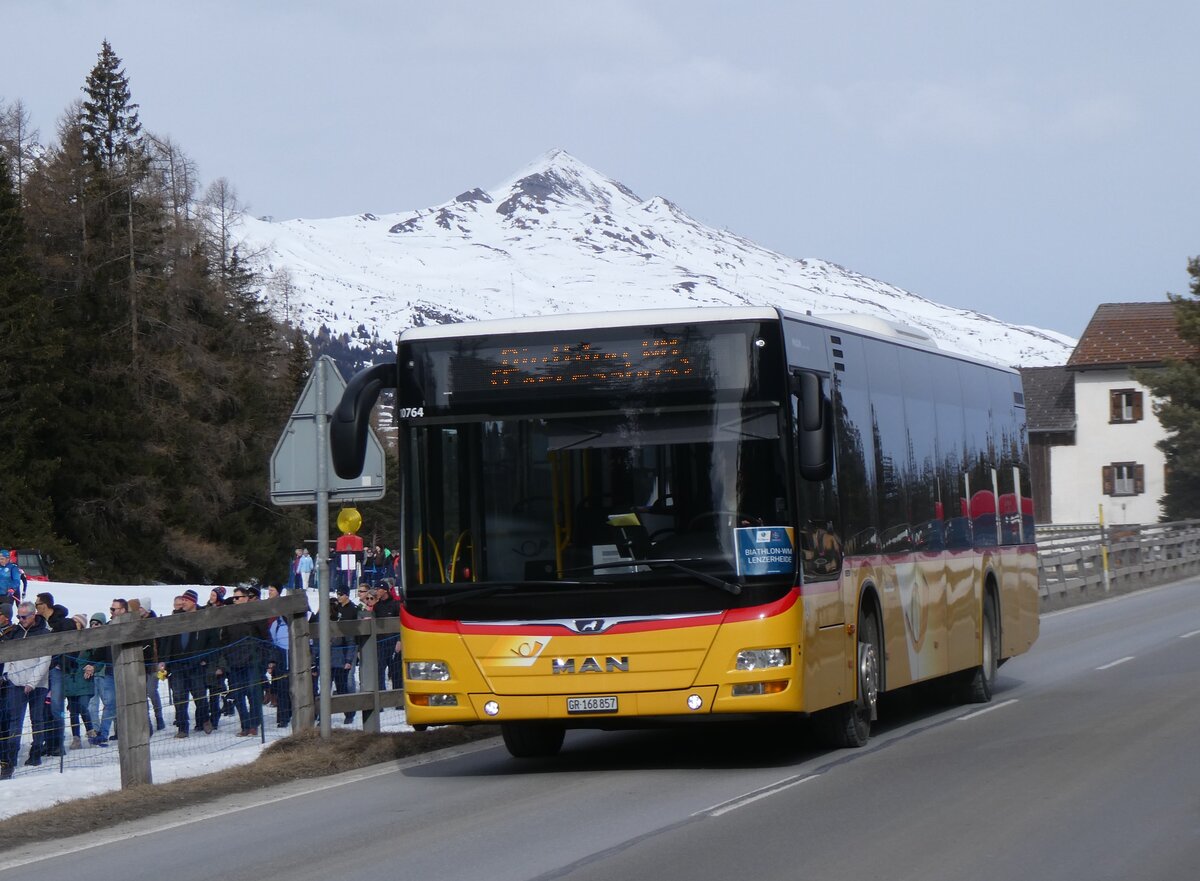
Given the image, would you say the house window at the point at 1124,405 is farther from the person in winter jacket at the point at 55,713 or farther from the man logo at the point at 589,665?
the man logo at the point at 589,665

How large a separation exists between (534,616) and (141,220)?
5448 cm

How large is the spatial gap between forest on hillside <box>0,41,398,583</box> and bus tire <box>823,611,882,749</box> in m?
45.8

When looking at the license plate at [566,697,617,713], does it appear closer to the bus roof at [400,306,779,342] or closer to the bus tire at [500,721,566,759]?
the bus tire at [500,721,566,759]

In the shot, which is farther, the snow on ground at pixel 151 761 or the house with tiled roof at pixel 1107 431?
the house with tiled roof at pixel 1107 431

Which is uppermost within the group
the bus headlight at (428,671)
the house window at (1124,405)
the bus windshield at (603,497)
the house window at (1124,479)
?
the house window at (1124,405)

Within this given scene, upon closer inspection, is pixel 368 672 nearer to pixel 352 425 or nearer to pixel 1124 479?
pixel 352 425

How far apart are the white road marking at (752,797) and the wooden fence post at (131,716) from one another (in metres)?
4.40

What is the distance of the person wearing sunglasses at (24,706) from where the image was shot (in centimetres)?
1581

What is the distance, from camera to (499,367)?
40.7 feet

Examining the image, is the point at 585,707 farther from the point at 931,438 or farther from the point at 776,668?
the point at 931,438

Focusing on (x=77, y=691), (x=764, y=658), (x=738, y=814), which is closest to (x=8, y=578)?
(x=77, y=691)

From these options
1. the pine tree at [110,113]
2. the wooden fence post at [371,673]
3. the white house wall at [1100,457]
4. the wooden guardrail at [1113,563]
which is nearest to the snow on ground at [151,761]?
the wooden fence post at [371,673]

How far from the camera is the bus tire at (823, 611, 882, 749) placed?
13.5 metres

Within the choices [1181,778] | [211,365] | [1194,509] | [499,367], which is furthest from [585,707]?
[1194,509]
